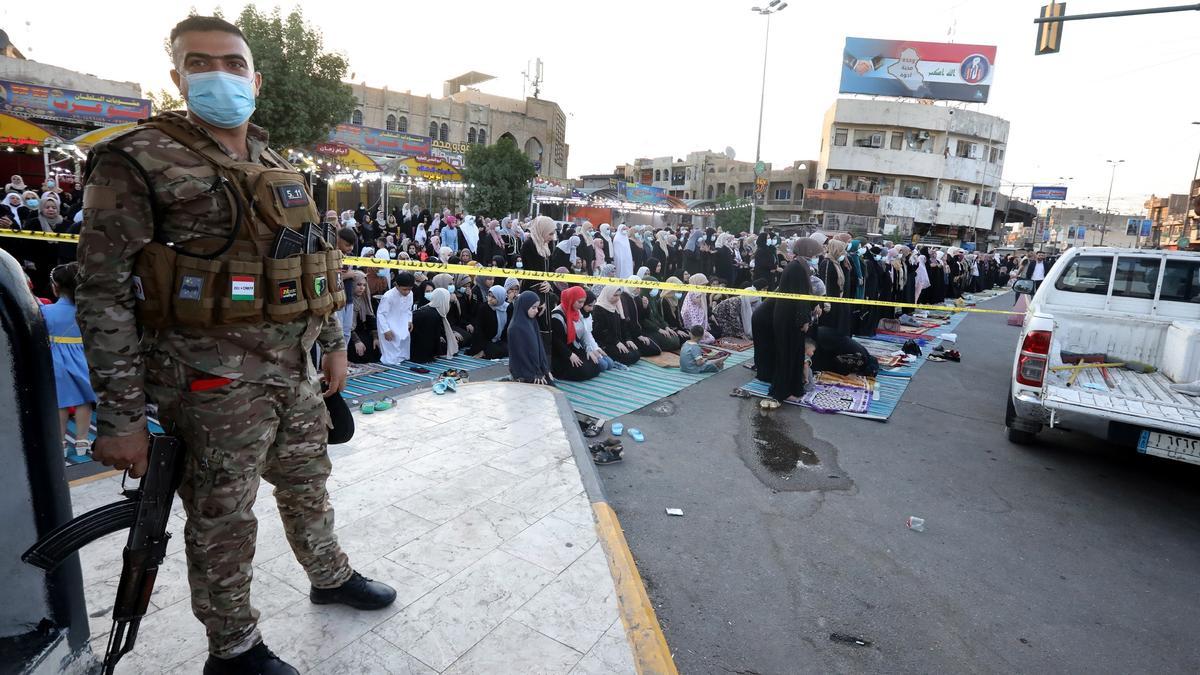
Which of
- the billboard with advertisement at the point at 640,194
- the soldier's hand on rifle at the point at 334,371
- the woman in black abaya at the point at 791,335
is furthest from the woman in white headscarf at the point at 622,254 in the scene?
the billboard with advertisement at the point at 640,194

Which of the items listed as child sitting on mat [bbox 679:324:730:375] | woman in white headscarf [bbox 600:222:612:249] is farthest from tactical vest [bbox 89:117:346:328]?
woman in white headscarf [bbox 600:222:612:249]

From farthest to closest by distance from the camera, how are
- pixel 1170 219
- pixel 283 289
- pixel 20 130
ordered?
pixel 1170 219 < pixel 20 130 < pixel 283 289

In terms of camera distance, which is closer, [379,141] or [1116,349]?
[1116,349]

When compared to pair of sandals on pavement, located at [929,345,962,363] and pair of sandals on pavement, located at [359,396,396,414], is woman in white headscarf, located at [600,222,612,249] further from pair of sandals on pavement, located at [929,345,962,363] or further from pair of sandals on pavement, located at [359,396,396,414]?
pair of sandals on pavement, located at [359,396,396,414]

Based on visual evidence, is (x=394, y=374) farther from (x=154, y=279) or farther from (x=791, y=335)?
A: (x=154, y=279)

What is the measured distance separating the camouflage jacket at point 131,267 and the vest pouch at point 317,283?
0.61 feet

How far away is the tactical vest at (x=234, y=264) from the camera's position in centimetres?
167

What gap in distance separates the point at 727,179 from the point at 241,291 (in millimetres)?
51495

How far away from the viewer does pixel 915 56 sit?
1636 inches

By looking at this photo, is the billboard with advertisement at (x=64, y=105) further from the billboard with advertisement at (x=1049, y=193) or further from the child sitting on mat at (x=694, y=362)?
the billboard with advertisement at (x=1049, y=193)

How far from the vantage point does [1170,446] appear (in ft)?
12.9

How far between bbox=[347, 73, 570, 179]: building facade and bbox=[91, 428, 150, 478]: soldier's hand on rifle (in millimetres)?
34800

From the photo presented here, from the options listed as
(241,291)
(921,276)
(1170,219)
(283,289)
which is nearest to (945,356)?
(921,276)

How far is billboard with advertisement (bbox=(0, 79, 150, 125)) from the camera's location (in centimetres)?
1761
